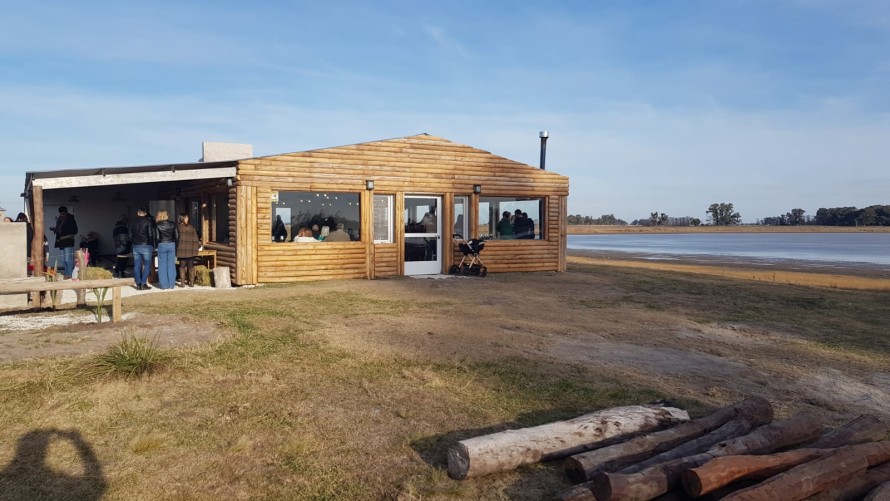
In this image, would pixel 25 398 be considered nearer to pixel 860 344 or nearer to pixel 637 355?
pixel 637 355

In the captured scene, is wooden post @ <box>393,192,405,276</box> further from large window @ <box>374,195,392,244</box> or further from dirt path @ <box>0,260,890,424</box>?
dirt path @ <box>0,260,890,424</box>

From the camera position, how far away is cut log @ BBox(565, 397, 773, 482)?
3.38 metres

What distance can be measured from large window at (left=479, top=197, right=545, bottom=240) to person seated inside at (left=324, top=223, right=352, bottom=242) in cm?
357

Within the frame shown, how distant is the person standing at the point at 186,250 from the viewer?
39.7 ft

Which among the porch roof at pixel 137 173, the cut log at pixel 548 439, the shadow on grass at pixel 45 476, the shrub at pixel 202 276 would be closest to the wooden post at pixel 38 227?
the porch roof at pixel 137 173

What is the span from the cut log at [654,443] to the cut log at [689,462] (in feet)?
0.80

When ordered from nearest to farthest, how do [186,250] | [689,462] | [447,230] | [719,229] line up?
[689,462]
[186,250]
[447,230]
[719,229]

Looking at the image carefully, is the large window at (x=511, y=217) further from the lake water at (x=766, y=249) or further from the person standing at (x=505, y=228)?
the lake water at (x=766, y=249)

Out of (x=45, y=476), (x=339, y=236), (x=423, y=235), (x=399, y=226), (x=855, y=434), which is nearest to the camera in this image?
(x=45, y=476)

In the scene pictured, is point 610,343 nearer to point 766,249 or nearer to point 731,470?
point 731,470

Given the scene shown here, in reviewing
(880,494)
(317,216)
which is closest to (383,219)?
(317,216)

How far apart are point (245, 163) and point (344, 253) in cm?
290

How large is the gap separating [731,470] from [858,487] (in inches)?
31.9

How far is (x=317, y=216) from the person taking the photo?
44.0ft
